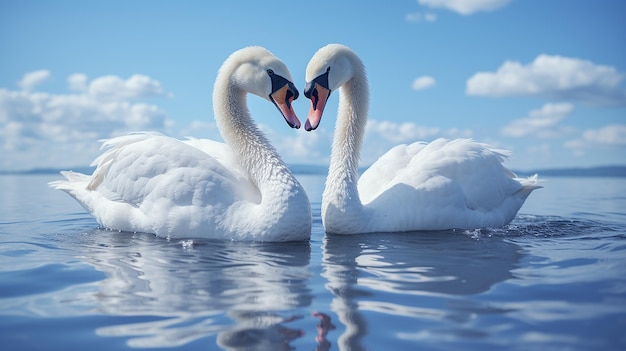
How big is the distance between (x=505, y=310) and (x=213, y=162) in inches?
179

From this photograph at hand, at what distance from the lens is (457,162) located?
8898 millimetres

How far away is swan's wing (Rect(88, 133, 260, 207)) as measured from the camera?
7.46 meters

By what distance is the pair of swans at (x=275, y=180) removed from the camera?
7445mm

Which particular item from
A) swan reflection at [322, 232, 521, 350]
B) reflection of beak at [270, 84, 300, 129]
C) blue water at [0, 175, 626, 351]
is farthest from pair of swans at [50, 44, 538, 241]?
swan reflection at [322, 232, 521, 350]

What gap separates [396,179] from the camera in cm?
889

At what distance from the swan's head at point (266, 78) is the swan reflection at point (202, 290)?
189 cm

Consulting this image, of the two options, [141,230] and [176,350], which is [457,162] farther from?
[176,350]

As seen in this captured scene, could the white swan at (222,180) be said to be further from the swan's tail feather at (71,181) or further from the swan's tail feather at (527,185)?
the swan's tail feather at (527,185)

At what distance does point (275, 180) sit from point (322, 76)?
1.77 meters

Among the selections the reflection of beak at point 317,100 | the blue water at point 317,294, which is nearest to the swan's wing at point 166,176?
the blue water at point 317,294

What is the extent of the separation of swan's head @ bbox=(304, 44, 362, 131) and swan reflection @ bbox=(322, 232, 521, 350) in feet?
5.86

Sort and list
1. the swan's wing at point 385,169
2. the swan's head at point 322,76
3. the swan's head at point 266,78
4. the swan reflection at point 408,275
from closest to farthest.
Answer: the swan reflection at point 408,275 → the swan's head at point 266,78 → the swan's head at point 322,76 → the swan's wing at point 385,169

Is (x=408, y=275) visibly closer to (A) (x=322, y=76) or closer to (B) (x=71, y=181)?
(A) (x=322, y=76)

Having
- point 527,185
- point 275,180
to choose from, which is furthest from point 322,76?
point 527,185
